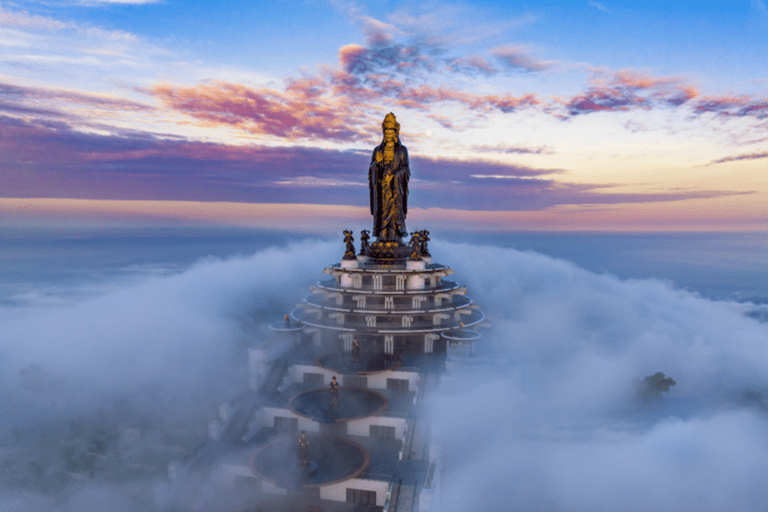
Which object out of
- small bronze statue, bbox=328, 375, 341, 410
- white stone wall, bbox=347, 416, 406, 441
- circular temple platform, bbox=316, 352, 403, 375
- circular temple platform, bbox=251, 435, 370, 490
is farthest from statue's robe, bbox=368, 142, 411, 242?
circular temple platform, bbox=251, 435, 370, 490

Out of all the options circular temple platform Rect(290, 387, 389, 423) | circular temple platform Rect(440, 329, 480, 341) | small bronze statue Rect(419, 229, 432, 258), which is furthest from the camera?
small bronze statue Rect(419, 229, 432, 258)

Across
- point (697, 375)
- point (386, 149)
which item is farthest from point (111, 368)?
point (697, 375)

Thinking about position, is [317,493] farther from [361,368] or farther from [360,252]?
[360,252]

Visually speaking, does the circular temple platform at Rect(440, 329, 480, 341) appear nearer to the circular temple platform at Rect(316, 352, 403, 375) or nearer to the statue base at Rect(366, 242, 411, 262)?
the circular temple platform at Rect(316, 352, 403, 375)

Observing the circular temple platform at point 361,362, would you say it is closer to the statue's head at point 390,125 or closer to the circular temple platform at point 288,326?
the circular temple platform at point 288,326

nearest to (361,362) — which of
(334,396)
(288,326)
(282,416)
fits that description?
(334,396)
